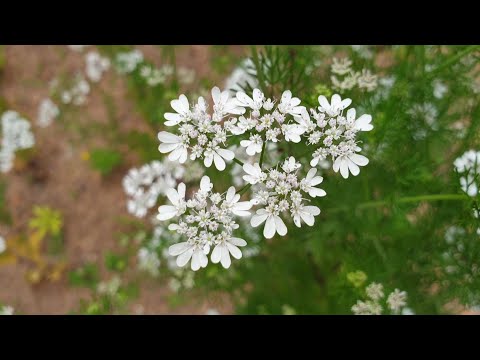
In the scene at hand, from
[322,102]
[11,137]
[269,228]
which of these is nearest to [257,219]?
[269,228]

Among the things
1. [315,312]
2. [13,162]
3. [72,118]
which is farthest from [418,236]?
[13,162]

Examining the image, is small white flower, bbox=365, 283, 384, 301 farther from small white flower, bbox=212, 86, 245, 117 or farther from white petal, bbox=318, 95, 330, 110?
small white flower, bbox=212, 86, 245, 117

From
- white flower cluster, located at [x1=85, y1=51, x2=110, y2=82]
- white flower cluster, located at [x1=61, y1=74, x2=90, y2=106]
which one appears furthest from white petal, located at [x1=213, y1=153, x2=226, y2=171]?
white flower cluster, located at [x1=85, y1=51, x2=110, y2=82]

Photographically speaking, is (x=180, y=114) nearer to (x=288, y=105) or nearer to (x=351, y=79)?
(x=288, y=105)

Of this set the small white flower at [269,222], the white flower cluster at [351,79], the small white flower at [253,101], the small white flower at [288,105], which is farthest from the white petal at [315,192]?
the white flower cluster at [351,79]

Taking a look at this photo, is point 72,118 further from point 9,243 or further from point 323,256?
point 323,256

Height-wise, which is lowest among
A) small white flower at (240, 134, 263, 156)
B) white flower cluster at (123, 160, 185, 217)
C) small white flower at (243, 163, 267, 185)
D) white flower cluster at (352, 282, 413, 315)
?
white flower cluster at (352, 282, 413, 315)

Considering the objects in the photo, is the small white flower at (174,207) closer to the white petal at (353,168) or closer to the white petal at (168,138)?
the white petal at (168,138)
